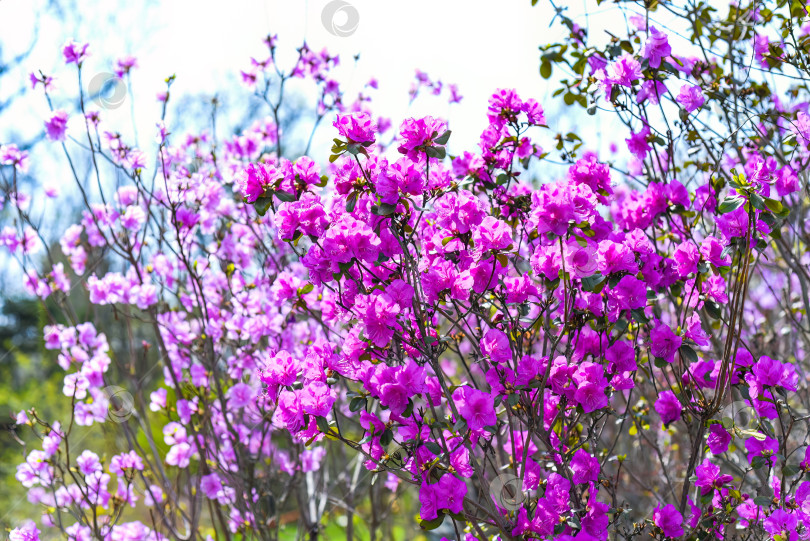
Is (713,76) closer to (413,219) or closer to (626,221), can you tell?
(626,221)

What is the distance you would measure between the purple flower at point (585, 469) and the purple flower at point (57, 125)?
2829 mm

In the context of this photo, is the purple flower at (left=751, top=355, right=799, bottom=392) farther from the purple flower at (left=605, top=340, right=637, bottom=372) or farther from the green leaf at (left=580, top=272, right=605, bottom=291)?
the green leaf at (left=580, top=272, right=605, bottom=291)

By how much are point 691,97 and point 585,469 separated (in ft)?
4.57

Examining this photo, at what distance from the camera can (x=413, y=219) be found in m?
2.33

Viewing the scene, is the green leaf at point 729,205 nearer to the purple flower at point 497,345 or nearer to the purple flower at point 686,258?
the purple flower at point 686,258

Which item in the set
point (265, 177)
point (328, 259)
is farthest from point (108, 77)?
point (328, 259)

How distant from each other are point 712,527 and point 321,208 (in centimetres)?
162

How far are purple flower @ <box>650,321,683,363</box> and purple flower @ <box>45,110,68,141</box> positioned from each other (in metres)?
2.88

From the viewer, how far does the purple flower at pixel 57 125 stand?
3127 mm

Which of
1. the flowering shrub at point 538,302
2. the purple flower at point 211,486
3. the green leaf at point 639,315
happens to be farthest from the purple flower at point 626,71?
the purple flower at point 211,486

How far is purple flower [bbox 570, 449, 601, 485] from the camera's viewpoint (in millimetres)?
2059

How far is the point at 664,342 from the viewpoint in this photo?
200cm

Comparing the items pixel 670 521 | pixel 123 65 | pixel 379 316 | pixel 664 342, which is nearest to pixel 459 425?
pixel 379 316

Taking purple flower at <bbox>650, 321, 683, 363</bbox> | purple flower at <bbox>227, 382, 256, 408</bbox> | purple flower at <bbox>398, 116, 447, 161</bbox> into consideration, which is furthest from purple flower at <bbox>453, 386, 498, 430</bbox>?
purple flower at <bbox>227, 382, 256, 408</bbox>
